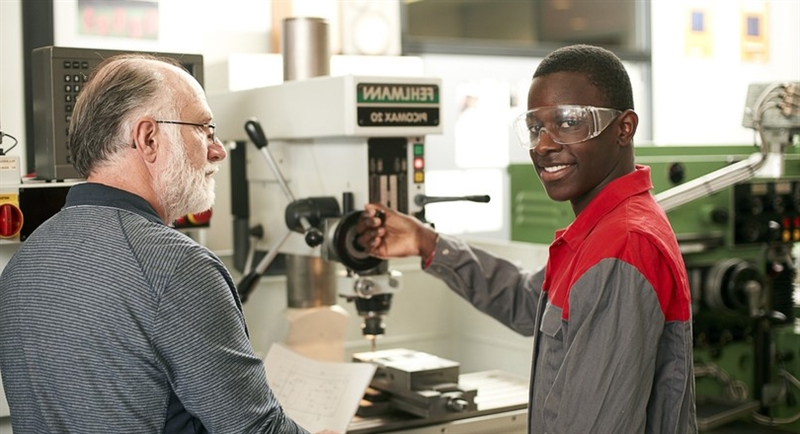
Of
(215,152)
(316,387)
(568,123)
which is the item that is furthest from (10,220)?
(568,123)

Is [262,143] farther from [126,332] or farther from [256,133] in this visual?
[126,332]

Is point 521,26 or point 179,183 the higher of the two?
point 521,26

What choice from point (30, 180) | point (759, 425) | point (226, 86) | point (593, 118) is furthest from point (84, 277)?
point (759, 425)

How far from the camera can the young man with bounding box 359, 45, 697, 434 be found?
140 cm

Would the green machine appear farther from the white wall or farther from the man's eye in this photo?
the man's eye

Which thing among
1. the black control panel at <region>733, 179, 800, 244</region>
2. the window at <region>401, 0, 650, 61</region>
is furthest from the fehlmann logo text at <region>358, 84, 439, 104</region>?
the window at <region>401, 0, 650, 61</region>

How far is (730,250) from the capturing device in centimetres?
314

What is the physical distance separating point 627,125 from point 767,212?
1.85m

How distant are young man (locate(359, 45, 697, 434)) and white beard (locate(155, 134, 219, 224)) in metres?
0.59

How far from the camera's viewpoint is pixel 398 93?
6.48 ft

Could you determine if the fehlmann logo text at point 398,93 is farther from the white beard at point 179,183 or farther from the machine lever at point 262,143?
the white beard at point 179,183

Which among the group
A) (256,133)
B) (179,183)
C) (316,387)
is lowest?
(316,387)

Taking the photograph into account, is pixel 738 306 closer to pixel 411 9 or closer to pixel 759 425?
pixel 759 425

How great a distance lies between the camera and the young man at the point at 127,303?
1.27 metres
